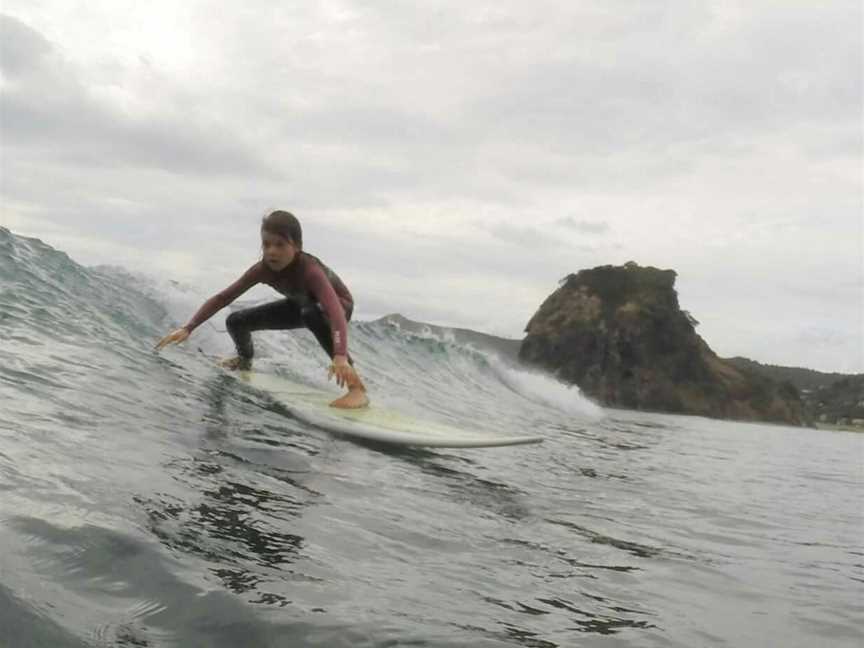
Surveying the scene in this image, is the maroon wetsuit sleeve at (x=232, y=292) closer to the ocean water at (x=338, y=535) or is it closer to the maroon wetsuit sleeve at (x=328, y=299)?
the maroon wetsuit sleeve at (x=328, y=299)

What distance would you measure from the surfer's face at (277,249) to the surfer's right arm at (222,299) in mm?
328

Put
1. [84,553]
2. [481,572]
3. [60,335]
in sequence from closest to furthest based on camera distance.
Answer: [84,553]
[481,572]
[60,335]

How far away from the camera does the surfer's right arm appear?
7.36 m

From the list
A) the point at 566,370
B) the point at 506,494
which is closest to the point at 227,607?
the point at 506,494

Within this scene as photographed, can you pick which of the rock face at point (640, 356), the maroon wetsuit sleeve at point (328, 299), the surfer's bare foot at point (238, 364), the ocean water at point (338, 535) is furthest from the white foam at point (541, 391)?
the rock face at point (640, 356)

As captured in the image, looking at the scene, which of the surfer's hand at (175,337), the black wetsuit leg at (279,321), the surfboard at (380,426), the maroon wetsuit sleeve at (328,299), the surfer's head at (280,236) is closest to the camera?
the surfboard at (380,426)

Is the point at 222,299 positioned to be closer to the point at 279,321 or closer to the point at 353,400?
the point at 279,321

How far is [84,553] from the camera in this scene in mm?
2451

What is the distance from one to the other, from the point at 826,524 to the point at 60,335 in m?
7.13

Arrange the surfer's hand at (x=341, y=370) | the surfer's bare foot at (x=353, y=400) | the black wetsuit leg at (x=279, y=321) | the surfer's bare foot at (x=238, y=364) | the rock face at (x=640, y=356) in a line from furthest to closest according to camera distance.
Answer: the rock face at (x=640, y=356)
the surfer's bare foot at (x=238, y=364)
the black wetsuit leg at (x=279, y=321)
the surfer's bare foot at (x=353, y=400)
the surfer's hand at (x=341, y=370)

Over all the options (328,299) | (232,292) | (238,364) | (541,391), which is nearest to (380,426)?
(328,299)

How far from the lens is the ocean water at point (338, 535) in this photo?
230cm

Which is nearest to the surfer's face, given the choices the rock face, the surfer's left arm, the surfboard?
the surfer's left arm

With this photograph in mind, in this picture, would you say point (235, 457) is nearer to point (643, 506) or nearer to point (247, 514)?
point (247, 514)
